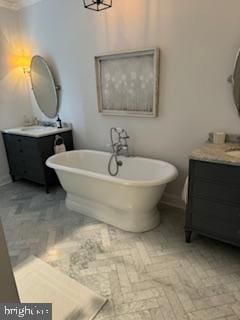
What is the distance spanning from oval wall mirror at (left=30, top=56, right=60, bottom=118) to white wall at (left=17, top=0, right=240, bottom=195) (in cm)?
11

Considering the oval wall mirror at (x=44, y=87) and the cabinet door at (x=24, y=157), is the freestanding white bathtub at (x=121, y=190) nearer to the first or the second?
the cabinet door at (x=24, y=157)

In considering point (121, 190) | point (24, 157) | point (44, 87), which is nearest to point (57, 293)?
point (121, 190)

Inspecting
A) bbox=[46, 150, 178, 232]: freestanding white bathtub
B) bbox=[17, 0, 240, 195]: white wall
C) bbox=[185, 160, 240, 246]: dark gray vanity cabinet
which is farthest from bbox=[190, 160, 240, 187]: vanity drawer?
bbox=[17, 0, 240, 195]: white wall

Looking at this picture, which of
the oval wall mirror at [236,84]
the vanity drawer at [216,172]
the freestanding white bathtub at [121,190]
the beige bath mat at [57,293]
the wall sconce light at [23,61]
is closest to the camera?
the beige bath mat at [57,293]

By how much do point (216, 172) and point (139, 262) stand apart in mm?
949

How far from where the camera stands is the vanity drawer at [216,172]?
1646 millimetres

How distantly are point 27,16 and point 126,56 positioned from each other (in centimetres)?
185

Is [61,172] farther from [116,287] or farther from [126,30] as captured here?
[126,30]

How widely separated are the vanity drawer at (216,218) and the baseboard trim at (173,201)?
68 centimetres

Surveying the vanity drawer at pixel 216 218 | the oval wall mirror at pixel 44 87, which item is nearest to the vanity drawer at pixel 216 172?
the vanity drawer at pixel 216 218

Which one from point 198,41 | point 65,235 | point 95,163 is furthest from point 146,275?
point 198,41

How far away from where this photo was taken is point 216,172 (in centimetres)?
171

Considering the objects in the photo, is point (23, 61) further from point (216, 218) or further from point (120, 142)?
point (216, 218)

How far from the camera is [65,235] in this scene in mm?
2258
